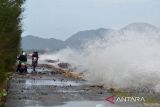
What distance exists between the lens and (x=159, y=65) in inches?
1201

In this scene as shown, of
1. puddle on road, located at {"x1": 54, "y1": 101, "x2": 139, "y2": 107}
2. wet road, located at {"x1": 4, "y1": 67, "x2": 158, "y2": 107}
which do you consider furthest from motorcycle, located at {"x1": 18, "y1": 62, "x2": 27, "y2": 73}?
puddle on road, located at {"x1": 54, "y1": 101, "x2": 139, "y2": 107}

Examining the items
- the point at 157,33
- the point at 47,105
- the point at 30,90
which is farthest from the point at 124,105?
the point at 157,33

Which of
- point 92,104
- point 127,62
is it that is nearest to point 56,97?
point 92,104

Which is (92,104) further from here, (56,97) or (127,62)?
(127,62)

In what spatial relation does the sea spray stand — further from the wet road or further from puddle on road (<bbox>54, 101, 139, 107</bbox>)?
puddle on road (<bbox>54, 101, 139, 107</bbox>)

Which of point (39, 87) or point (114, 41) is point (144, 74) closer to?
point (39, 87)

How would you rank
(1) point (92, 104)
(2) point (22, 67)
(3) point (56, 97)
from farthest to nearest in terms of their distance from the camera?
1. (2) point (22, 67)
2. (3) point (56, 97)
3. (1) point (92, 104)

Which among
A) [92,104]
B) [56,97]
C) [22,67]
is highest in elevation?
[22,67]

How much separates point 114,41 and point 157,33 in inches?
128

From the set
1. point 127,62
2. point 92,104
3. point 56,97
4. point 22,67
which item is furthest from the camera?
point 22,67

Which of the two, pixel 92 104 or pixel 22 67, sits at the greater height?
pixel 22 67

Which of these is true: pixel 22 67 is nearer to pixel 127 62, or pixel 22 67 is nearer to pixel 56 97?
pixel 127 62

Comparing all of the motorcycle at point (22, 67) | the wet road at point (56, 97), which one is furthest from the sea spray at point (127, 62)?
the motorcycle at point (22, 67)

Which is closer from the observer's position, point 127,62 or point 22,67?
point 127,62
